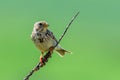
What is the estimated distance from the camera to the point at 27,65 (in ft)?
74.2

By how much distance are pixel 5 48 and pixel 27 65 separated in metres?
7.15

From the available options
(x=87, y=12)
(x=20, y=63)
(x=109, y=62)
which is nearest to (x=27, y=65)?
(x=20, y=63)

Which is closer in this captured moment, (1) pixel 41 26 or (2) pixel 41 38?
(2) pixel 41 38

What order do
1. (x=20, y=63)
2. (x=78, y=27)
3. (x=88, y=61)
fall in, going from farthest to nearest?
(x=78, y=27), (x=88, y=61), (x=20, y=63)

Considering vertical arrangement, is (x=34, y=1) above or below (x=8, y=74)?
below

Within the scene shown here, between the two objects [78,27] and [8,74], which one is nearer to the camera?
[8,74]

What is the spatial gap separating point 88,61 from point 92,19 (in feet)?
27.8

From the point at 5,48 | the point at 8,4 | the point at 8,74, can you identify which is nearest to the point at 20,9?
the point at 8,4

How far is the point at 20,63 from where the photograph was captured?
25312 mm

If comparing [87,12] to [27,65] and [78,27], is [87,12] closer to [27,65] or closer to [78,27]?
[78,27]

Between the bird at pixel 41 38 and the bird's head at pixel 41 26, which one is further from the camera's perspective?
the bird's head at pixel 41 26

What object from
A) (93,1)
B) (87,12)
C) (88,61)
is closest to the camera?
(88,61)

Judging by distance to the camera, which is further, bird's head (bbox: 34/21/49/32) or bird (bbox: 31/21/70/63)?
bird's head (bbox: 34/21/49/32)

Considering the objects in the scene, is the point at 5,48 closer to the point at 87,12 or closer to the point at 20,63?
the point at 20,63
